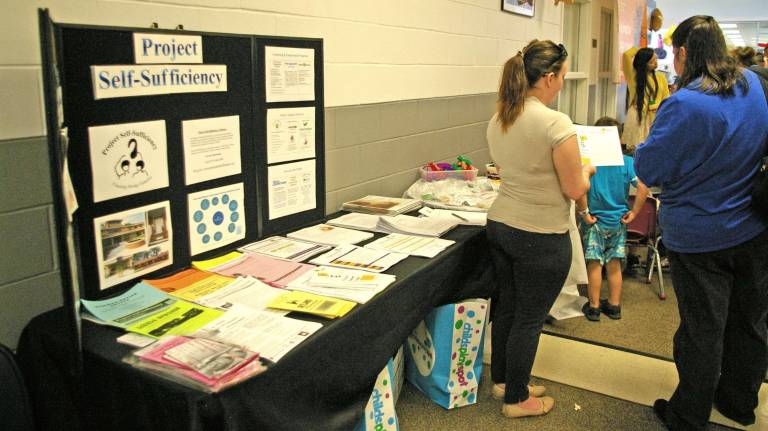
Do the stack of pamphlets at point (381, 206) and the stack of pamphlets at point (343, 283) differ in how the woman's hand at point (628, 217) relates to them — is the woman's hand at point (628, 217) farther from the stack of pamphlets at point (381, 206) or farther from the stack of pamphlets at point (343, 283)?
the stack of pamphlets at point (343, 283)

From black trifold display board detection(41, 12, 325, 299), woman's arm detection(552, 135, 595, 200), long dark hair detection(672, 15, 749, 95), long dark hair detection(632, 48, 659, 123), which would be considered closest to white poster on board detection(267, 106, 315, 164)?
black trifold display board detection(41, 12, 325, 299)

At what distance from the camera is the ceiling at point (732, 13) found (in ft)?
38.5

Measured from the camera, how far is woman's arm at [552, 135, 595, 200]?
78.2 inches

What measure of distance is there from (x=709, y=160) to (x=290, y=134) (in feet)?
4.74

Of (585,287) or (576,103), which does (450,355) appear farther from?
(576,103)

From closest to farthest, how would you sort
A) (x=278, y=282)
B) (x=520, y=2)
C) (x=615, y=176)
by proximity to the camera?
(x=278, y=282) → (x=615, y=176) → (x=520, y=2)

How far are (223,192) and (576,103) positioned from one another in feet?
16.7

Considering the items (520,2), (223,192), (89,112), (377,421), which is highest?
(520,2)

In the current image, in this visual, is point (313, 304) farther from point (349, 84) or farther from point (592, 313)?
point (592, 313)

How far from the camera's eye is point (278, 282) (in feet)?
5.77

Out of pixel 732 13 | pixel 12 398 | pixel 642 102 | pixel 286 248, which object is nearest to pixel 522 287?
pixel 286 248

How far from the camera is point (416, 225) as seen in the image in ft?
7.97

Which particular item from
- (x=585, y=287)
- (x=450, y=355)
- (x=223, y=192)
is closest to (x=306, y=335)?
(x=223, y=192)

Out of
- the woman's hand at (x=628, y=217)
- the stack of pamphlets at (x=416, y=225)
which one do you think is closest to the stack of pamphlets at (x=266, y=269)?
the stack of pamphlets at (x=416, y=225)
